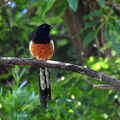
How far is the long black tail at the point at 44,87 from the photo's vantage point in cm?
335

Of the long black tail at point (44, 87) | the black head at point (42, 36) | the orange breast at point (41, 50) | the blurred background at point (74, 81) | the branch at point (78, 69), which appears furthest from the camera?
the black head at point (42, 36)

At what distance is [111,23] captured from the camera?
159 inches

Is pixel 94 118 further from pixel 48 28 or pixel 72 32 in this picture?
pixel 72 32

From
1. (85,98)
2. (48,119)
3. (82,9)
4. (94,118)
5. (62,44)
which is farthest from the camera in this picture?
(62,44)

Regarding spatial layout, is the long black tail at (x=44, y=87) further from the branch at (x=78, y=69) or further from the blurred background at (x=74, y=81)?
the branch at (x=78, y=69)

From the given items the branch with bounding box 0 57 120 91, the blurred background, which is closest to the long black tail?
the blurred background

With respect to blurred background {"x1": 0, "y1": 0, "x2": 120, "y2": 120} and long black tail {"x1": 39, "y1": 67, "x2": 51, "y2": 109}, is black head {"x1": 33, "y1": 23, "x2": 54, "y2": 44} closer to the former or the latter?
blurred background {"x1": 0, "y1": 0, "x2": 120, "y2": 120}

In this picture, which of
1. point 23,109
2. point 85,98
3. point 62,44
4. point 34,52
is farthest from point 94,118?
point 62,44

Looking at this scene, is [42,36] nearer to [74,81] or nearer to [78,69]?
[74,81]

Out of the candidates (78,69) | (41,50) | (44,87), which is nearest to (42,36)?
(41,50)

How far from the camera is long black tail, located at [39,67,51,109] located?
3350 mm

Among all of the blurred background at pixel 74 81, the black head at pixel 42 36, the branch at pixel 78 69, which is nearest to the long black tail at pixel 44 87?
the blurred background at pixel 74 81

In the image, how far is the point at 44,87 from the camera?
12.0 feet

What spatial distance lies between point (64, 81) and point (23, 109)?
999 mm
